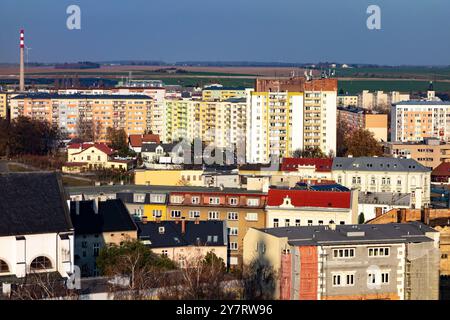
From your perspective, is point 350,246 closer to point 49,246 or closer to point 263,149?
point 49,246

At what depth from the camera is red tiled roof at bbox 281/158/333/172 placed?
28266mm

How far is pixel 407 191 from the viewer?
27.8 m

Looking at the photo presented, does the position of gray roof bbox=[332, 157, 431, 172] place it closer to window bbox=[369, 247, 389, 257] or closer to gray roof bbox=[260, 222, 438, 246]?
gray roof bbox=[260, 222, 438, 246]

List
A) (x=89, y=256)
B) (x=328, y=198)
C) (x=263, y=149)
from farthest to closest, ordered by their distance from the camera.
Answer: (x=263, y=149)
(x=328, y=198)
(x=89, y=256)

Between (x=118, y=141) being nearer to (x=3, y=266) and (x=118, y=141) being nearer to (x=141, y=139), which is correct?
(x=141, y=139)

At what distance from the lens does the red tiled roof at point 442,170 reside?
1330 inches

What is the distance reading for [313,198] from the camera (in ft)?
64.4

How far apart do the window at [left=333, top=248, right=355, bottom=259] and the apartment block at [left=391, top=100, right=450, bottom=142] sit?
34.5m

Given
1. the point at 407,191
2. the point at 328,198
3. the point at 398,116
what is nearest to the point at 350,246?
the point at 328,198

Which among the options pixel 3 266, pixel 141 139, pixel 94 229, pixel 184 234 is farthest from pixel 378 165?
pixel 141 139

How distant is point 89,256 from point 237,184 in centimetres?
944

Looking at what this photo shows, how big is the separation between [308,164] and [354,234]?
15106 millimetres

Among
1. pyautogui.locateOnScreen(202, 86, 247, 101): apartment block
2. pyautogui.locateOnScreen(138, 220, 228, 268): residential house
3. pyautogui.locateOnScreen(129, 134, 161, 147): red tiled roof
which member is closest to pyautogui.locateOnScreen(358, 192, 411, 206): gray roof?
pyautogui.locateOnScreen(138, 220, 228, 268): residential house
